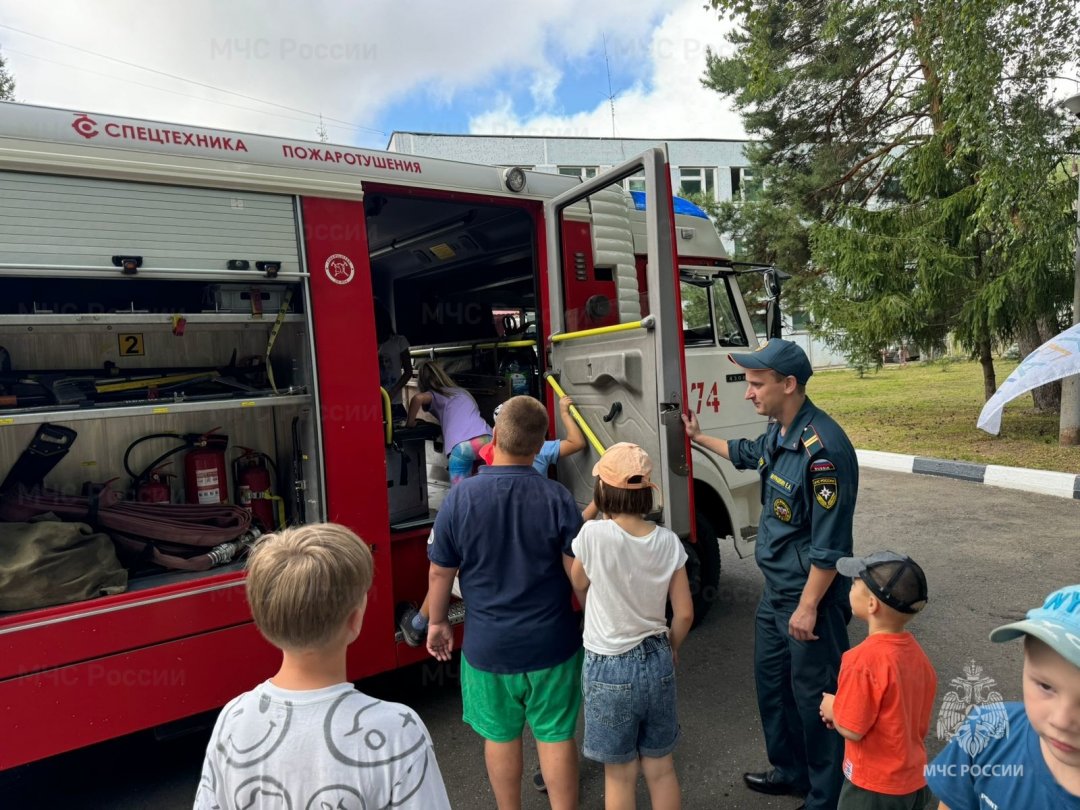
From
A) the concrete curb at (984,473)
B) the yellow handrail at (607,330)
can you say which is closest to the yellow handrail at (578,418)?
the yellow handrail at (607,330)

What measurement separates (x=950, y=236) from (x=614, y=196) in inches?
332

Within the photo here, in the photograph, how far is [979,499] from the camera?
7.62m

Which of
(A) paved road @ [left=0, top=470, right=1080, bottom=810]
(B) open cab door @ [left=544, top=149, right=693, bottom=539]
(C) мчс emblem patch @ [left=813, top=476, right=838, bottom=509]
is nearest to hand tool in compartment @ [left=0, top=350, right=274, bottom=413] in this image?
(B) open cab door @ [left=544, top=149, right=693, bottom=539]

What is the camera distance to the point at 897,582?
199 cm

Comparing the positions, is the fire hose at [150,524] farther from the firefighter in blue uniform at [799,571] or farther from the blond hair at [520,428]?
A: the firefighter in blue uniform at [799,571]

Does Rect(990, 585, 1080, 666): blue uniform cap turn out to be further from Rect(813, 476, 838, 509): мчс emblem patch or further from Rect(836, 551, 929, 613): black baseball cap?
Rect(813, 476, 838, 509): мчс emblem patch

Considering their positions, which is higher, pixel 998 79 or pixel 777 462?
pixel 998 79

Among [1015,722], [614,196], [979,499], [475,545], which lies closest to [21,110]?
[475,545]

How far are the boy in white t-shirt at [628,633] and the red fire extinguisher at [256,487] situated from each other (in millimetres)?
2163

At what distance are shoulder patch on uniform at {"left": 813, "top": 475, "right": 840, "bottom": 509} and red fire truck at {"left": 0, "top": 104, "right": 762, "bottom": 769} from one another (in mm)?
738

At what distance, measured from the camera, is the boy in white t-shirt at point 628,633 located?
7.47ft

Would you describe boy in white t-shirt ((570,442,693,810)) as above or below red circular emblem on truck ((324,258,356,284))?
below

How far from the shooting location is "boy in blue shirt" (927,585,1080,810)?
1.04m

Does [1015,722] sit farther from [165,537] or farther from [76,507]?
[76,507]
